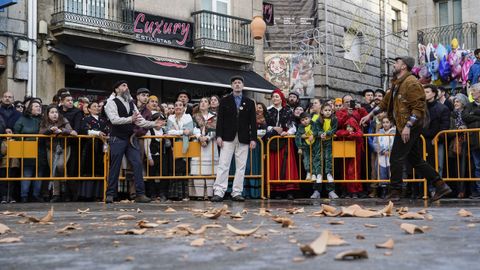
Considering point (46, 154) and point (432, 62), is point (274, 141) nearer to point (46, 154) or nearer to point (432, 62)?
point (46, 154)

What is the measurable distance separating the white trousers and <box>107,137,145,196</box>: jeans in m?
1.22

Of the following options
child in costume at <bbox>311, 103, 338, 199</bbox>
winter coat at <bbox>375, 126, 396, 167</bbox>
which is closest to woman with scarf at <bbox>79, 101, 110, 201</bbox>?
child in costume at <bbox>311, 103, 338, 199</bbox>

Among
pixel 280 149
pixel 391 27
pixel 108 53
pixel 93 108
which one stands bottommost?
pixel 280 149

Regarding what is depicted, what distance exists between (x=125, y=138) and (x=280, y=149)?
2952mm

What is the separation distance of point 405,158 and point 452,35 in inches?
666

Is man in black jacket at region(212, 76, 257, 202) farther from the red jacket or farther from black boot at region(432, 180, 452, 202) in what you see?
black boot at region(432, 180, 452, 202)

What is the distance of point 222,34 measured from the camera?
22.0 metres

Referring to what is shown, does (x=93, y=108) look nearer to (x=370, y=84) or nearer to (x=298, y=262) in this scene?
(x=298, y=262)

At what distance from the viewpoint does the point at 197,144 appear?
12.0 m

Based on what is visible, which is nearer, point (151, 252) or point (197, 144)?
point (151, 252)

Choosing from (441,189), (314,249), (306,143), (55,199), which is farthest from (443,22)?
(314,249)

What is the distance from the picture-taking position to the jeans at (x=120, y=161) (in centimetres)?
1056

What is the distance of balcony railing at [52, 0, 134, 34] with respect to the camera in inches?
693

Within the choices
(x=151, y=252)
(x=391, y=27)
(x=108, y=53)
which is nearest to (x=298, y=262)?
(x=151, y=252)
